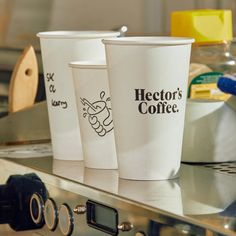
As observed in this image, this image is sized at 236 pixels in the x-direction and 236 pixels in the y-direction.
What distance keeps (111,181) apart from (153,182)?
0.15 feet

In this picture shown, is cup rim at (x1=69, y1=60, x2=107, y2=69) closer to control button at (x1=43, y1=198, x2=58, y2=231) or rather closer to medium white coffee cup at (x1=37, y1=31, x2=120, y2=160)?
medium white coffee cup at (x1=37, y1=31, x2=120, y2=160)

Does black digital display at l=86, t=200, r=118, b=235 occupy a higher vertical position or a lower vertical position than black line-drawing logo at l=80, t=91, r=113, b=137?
lower

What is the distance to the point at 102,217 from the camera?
0.88 meters

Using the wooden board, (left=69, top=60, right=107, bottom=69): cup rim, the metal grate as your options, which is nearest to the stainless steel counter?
the metal grate

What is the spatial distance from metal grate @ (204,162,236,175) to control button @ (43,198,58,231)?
19 centimetres

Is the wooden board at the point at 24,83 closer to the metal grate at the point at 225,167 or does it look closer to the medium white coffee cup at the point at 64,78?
the medium white coffee cup at the point at 64,78

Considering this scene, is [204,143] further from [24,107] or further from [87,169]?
[24,107]

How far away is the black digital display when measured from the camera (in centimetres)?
86

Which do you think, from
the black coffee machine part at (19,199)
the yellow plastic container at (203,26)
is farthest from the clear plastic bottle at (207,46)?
the black coffee machine part at (19,199)

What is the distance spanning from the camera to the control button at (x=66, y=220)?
927 millimetres

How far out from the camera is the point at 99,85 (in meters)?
0.98

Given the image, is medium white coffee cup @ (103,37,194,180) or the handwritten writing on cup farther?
the handwritten writing on cup

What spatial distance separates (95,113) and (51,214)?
13 cm

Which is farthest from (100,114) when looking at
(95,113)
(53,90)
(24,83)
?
(24,83)
